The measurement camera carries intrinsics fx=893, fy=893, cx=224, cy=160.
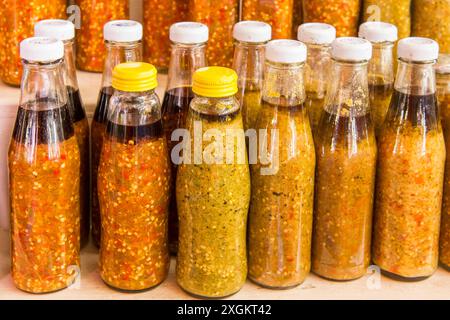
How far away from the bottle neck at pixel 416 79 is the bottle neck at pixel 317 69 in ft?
0.42

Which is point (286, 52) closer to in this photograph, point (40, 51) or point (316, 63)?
point (316, 63)

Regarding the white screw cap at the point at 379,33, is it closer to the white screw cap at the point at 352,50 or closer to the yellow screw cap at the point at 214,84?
the white screw cap at the point at 352,50

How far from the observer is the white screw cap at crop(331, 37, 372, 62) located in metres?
1.33

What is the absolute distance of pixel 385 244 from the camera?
1.48 meters

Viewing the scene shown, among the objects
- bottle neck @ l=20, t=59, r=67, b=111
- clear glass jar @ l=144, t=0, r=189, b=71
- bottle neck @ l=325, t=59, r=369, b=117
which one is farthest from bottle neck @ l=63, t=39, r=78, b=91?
bottle neck @ l=325, t=59, r=369, b=117

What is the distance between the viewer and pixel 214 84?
1.28 metres

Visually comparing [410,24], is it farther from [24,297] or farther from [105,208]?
[24,297]

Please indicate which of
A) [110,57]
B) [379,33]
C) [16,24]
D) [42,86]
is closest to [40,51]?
[42,86]

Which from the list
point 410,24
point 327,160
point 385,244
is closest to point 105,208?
point 327,160

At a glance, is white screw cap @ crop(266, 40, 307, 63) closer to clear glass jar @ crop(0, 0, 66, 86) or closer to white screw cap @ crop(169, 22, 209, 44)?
white screw cap @ crop(169, 22, 209, 44)

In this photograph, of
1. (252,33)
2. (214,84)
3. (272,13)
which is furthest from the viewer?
(272,13)

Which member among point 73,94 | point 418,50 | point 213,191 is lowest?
point 213,191

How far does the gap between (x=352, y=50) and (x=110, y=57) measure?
0.39 meters

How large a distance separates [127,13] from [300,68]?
45cm
